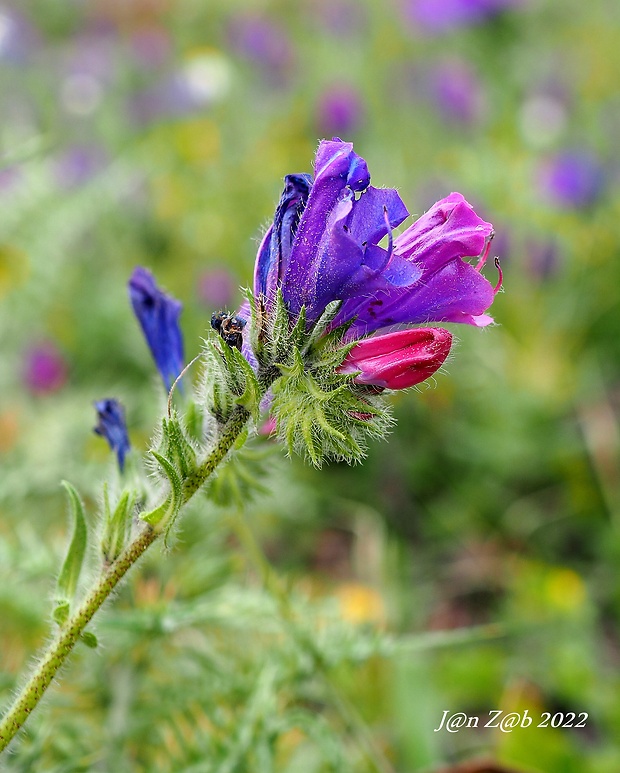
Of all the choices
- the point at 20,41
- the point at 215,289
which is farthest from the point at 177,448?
the point at 20,41

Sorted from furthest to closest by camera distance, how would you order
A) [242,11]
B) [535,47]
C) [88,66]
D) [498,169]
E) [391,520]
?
[242,11], [535,47], [88,66], [498,169], [391,520]

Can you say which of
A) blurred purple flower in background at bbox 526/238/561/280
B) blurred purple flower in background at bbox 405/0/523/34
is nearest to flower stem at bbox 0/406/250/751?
blurred purple flower in background at bbox 526/238/561/280

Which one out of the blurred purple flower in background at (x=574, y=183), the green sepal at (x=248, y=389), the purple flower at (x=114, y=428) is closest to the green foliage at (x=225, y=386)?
the green sepal at (x=248, y=389)

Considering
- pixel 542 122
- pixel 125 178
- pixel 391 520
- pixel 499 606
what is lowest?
pixel 499 606

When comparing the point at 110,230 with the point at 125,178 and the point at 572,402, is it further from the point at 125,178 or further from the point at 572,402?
the point at 572,402

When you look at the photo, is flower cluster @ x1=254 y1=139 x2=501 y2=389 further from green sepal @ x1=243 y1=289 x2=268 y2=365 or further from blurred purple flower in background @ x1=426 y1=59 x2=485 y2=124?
blurred purple flower in background @ x1=426 y1=59 x2=485 y2=124

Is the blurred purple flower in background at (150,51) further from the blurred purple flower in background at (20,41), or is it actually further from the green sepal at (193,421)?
the green sepal at (193,421)

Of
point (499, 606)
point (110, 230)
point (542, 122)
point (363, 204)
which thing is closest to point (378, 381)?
point (363, 204)
